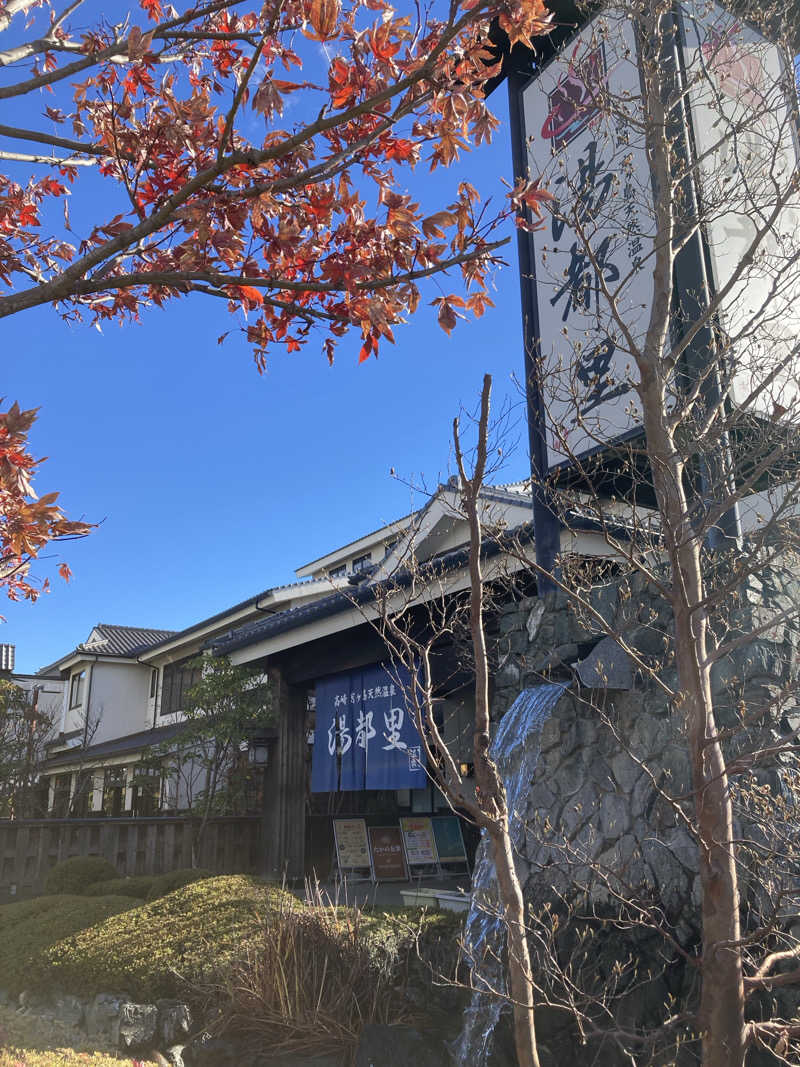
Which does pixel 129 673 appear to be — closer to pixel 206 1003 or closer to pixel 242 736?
pixel 242 736

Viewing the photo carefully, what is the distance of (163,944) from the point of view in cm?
715

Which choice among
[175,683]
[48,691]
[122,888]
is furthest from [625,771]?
[48,691]

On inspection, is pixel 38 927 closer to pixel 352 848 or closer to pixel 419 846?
pixel 352 848

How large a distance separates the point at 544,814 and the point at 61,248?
530 cm

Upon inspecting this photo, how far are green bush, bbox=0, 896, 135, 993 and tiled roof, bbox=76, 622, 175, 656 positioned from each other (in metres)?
18.7

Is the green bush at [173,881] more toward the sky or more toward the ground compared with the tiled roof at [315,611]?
more toward the ground

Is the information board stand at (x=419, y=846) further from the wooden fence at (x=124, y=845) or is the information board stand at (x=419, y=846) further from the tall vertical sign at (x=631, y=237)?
the tall vertical sign at (x=631, y=237)

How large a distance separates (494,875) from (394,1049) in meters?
1.53

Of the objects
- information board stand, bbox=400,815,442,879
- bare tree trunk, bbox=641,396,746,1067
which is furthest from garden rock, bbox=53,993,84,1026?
information board stand, bbox=400,815,442,879

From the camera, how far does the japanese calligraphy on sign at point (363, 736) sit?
36.3ft

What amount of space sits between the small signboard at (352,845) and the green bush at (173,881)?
384 cm

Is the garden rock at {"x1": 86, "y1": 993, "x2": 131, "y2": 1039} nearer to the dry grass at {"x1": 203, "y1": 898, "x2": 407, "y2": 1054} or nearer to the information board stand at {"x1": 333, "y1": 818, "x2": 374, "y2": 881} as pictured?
the dry grass at {"x1": 203, "y1": 898, "x2": 407, "y2": 1054}

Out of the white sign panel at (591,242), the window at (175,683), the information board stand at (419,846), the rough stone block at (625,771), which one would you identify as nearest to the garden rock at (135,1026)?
the rough stone block at (625,771)

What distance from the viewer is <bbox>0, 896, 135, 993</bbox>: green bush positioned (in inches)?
289
